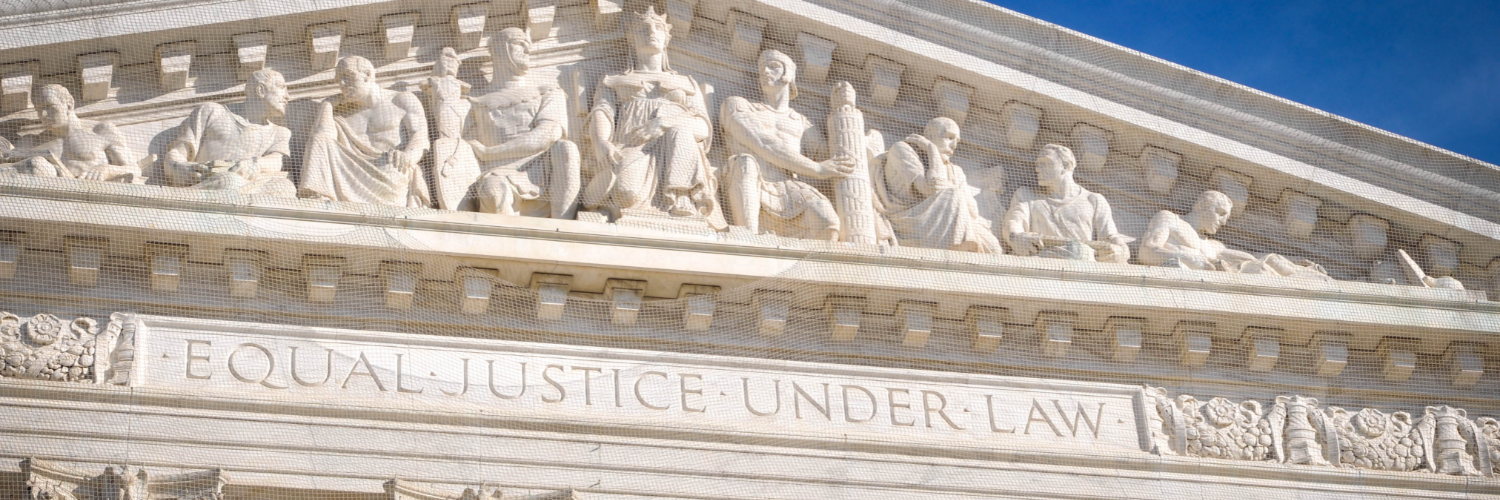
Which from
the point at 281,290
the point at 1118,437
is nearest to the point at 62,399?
the point at 281,290

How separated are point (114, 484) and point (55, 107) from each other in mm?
2438

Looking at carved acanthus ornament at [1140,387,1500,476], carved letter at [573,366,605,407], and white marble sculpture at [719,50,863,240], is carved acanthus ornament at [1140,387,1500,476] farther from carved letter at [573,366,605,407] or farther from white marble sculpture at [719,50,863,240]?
carved letter at [573,366,605,407]

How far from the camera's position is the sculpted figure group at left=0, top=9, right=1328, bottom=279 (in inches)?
554

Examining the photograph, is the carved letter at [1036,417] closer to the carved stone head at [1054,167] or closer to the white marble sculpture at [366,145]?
the carved stone head at [1054,167]

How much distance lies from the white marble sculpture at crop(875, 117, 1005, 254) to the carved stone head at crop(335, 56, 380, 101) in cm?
332

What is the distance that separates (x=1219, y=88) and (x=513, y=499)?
18.7 feet

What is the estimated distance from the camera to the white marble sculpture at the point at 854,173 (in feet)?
48.9

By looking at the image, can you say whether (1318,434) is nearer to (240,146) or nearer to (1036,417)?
(1036,417)

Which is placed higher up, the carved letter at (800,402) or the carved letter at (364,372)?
the carved letter at (364,372)

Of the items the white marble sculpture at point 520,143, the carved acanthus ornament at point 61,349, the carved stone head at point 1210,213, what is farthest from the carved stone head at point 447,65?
the carved stone head at point 1210,213

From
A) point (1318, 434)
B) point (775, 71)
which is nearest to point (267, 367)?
point (775, 71)

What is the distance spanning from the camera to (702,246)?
14.2 m

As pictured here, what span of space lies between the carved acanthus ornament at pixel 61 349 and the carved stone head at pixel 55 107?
126 cm

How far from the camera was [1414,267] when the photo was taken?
15898 mm
